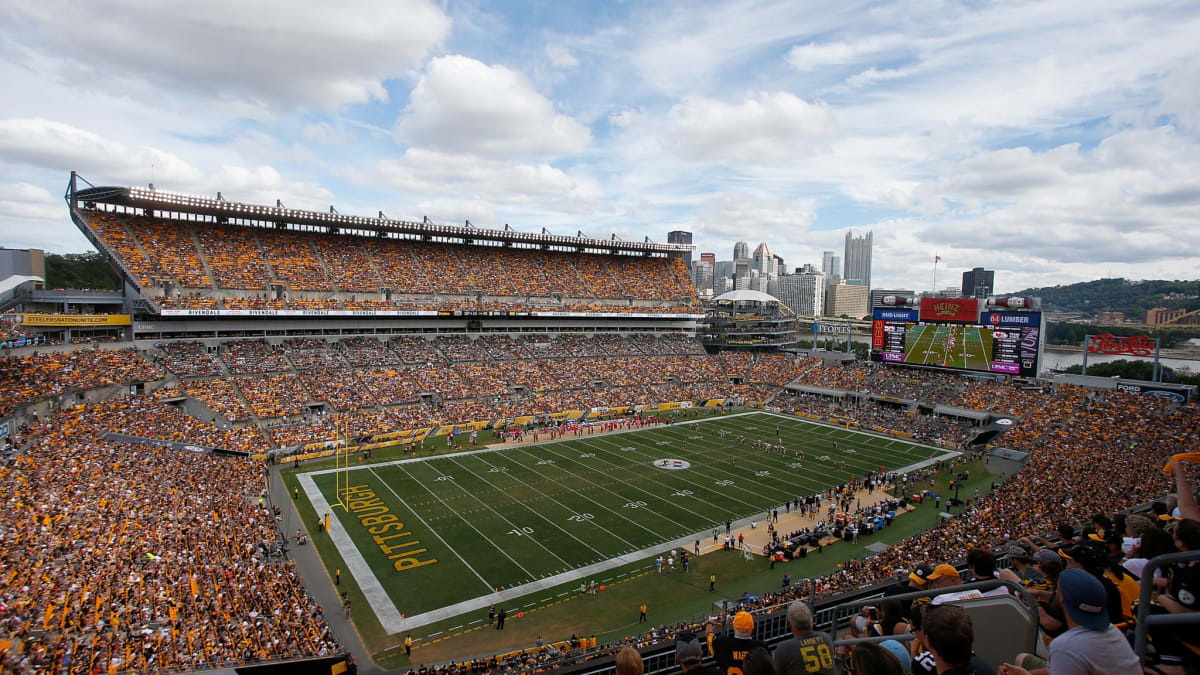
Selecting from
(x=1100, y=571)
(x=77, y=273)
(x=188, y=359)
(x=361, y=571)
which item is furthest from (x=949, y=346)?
(x=77, y=273)

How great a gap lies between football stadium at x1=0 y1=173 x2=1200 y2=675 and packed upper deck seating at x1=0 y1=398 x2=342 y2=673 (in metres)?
0.11

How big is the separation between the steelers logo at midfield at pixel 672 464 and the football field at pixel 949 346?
2493 cm

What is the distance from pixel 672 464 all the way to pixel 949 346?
26.6 metres

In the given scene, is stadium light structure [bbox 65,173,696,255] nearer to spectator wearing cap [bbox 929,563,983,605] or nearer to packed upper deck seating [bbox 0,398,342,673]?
packed upper deck seating [bbox 0,398,342,673]

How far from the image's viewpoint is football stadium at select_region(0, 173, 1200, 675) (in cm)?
1236

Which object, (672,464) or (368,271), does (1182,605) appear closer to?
(672,464)

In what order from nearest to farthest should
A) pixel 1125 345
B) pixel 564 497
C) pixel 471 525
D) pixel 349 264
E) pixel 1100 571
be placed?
pixel 1100 571, pixel 471 525, pixel 564 497, pixel 1125 345, pixel 349 264

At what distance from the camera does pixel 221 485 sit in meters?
25.5

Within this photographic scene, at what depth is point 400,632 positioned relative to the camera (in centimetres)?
1805

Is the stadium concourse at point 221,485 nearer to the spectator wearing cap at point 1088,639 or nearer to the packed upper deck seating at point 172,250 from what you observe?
the packed upper deck seating at point 172,250

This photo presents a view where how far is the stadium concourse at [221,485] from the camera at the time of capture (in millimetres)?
14461

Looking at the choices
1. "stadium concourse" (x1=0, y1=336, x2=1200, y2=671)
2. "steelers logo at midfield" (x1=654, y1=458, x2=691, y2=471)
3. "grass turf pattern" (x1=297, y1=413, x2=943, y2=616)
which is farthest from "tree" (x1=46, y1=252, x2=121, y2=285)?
"steelers logo at midfield" (x1=654, y1=458, x2=691, y2=471)

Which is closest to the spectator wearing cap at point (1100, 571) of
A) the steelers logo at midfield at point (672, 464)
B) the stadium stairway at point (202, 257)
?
the steelers logo at midfield at point (672, 464)

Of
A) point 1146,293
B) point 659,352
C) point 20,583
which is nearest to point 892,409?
point 659,352
